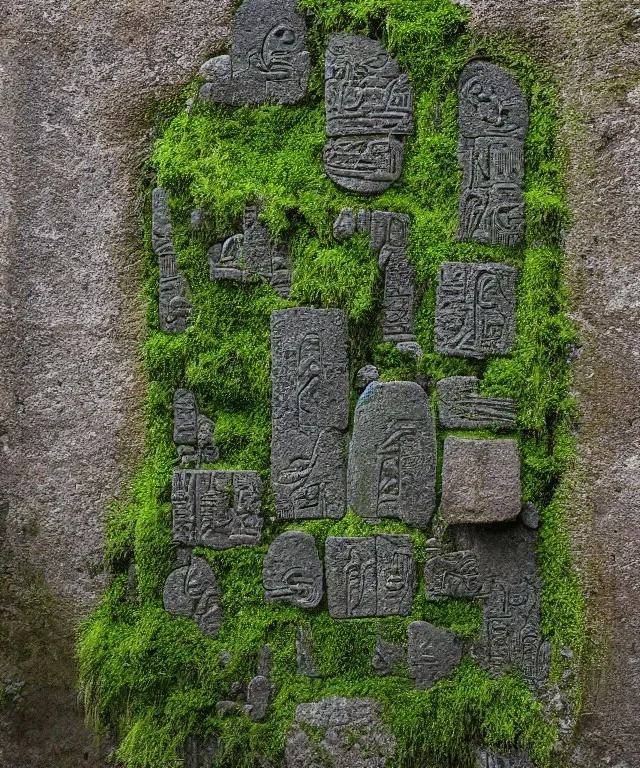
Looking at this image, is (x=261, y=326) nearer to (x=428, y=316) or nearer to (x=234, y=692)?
(x=428, y=316)

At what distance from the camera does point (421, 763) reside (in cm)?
274

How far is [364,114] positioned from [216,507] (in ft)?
5.49

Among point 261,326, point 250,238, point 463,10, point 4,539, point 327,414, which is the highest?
point 463,10

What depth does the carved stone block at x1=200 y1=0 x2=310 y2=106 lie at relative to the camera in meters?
2.85

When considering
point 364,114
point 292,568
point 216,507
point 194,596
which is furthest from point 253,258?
point 194,596

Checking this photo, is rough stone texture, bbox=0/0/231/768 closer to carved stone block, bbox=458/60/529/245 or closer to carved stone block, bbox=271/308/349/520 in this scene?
A: carved stone block, bbox=271/308/349/520

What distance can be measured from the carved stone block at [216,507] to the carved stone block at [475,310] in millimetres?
973

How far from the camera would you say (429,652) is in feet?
9.05

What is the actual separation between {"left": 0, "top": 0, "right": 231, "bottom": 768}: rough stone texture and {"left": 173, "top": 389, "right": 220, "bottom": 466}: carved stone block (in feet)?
0.58

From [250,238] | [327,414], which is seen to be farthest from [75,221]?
[327,414]

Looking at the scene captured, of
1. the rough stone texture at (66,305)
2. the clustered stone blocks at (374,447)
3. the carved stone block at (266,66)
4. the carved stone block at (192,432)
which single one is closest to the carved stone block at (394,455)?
the clustered stone blocks at (374,447)

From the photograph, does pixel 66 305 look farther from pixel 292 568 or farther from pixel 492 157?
pixel 492 157

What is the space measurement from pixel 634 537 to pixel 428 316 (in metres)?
1.18

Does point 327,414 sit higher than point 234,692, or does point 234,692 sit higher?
point 327,414
